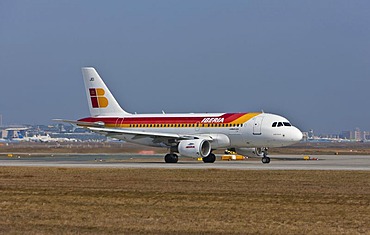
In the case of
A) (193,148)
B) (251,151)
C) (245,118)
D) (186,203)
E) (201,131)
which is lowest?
(251,151)

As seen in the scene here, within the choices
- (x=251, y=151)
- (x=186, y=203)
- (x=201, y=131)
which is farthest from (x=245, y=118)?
(x=186, y=203)

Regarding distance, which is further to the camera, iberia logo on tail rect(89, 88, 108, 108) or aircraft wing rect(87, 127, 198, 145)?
iberia logo on tail rect(89, 88, 108, 108)

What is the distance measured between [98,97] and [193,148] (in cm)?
1189

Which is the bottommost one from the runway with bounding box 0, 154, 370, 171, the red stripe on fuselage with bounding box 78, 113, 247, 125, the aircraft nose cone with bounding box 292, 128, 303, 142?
the runway with bounding box 0, 154, 370, 171

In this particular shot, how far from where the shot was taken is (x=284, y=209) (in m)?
23.3

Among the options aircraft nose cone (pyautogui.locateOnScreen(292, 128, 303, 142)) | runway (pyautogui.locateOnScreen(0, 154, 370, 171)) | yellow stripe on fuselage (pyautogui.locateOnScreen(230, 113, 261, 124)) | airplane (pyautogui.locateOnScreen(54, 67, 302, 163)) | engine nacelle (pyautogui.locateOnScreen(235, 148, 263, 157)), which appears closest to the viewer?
runway (pyautogui.locateOnScreen(0, 154, 370, 171))

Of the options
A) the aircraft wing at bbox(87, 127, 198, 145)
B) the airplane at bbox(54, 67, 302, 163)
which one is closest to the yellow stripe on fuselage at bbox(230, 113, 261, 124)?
the airplane at bbox(54, 67, 302, 163)

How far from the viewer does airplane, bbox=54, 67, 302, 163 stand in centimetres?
5600

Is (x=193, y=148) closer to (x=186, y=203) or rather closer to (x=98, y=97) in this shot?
(x=98, y=97)

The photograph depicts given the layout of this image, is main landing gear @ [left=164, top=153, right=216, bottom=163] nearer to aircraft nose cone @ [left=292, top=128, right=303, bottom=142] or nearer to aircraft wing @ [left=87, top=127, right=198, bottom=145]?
aircraft wing @ [left=87, top=127, right=198, bottom=145]

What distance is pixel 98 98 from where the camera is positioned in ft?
208

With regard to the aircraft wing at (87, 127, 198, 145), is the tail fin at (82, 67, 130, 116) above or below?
above

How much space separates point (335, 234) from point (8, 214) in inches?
359

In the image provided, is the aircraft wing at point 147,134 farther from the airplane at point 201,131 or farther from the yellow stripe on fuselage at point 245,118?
the yellow stripe on fuselage at point 245,118
